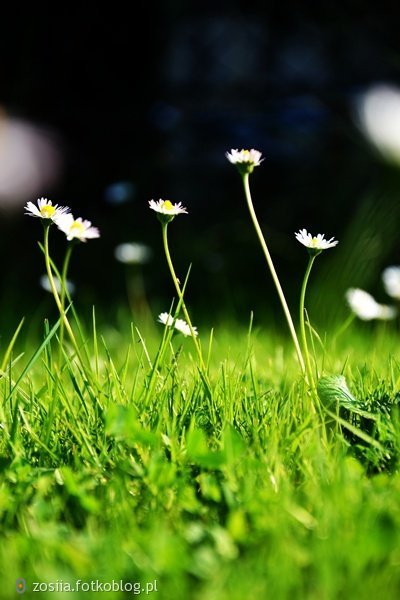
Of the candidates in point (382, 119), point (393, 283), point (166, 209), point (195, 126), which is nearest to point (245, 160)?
point (166, 209)

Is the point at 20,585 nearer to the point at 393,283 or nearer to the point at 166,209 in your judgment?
the point at 166,209

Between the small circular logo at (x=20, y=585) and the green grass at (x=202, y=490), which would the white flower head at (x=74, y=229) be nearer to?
the green grass at (x=202, y=490)

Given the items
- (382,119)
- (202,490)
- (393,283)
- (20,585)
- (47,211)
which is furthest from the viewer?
(382,119)

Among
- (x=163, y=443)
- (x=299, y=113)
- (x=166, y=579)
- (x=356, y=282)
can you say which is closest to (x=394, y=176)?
(x=356, y=282)

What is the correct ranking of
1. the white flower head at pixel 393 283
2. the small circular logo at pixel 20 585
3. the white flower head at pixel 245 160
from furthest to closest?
the white flower head at pixel 393 283
the white flower head at pixel 245 160
the small circular logo at pixel 20 585

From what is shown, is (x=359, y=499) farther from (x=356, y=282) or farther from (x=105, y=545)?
(x=356, y=282)

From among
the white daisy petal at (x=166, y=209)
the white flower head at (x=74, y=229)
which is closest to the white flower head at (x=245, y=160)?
the white daisy petal at (x=166, y=209)

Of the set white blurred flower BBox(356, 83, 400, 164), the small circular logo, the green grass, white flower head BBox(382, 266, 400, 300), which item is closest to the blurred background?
white blurred flower BBox(356, 83, 400, 164)

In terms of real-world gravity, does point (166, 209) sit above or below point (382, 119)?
below
